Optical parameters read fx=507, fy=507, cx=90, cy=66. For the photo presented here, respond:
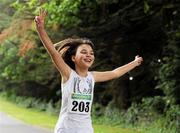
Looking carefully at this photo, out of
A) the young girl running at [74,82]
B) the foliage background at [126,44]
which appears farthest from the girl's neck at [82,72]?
the foliage background at [126,44]

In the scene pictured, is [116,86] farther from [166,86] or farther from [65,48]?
[65,48]

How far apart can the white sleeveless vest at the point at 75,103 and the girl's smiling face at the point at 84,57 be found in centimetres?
13

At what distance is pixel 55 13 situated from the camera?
15.3 m

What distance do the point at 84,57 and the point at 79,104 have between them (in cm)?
46

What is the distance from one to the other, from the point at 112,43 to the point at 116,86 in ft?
8.96

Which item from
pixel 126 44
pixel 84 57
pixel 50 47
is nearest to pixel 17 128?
pixel 126 44

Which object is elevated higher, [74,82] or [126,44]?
[126,44]

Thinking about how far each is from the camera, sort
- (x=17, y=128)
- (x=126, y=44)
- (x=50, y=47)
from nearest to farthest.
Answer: (x=50, y=47) → (x=17, y=128) → (x=126, y=44)

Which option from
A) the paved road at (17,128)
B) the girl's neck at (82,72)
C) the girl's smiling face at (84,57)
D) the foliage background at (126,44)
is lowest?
the paved road at (17,128)

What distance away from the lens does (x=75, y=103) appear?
4.52 m

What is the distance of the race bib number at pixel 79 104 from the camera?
450cm

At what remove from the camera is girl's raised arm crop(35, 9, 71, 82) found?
4398mm

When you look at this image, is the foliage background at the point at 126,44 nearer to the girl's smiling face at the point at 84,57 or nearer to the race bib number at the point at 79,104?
the girl's smiling face at the point at 84,57

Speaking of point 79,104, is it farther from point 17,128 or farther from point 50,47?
point 17,128
